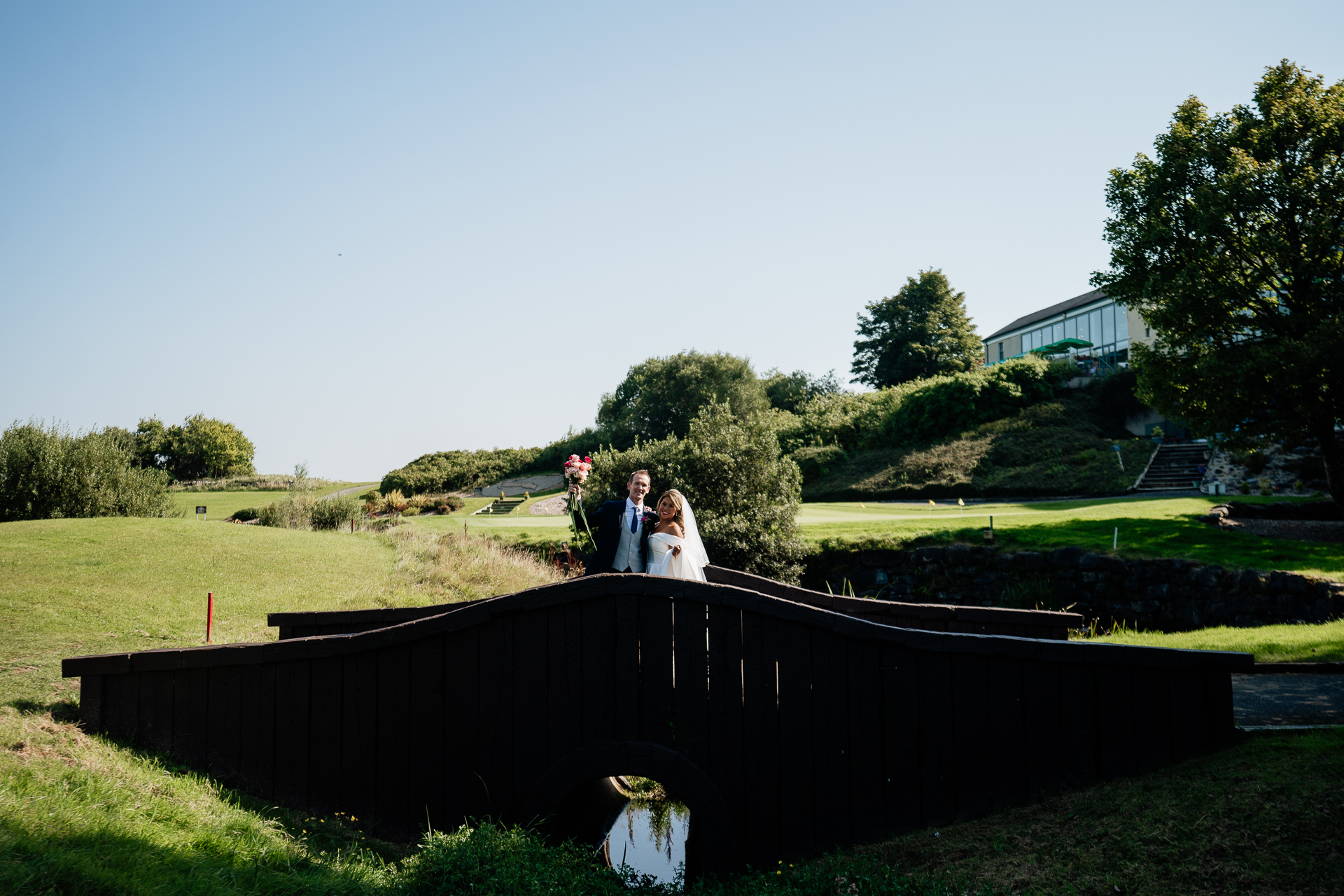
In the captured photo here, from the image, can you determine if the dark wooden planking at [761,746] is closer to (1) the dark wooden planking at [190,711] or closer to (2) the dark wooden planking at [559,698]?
(2) the dark wooden planking at [559,698]

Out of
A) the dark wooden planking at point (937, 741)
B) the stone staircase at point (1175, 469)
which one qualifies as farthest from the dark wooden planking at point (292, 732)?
the stone staircase at point (1175, 469)

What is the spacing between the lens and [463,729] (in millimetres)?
5949

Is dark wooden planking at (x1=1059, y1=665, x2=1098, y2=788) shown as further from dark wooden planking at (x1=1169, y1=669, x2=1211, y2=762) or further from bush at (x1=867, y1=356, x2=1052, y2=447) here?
bush at (x1=867, y1=356, x2=1052, y2=447)

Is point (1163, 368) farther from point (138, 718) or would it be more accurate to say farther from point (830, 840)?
point (138, 718)

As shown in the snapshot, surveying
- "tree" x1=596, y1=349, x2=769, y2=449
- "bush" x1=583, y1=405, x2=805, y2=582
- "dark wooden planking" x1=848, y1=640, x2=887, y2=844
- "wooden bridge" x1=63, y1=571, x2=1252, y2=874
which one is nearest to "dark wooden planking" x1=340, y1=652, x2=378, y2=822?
"wooden bridge" x1=63, y1=571, x2=1252, y2=874

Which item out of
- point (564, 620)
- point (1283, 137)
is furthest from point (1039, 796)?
point (1283, 137)

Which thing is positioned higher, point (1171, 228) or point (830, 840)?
point (1171, 228)

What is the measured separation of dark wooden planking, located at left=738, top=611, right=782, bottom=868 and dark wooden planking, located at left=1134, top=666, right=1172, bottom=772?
7.54 feet

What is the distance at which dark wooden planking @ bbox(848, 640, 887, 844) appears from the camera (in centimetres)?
538

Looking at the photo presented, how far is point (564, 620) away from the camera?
586cm

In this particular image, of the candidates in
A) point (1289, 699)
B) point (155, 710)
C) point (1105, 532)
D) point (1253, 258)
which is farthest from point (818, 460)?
point (155, 710)

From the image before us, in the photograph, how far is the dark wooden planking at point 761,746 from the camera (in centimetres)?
554

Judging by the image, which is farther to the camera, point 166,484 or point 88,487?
point 166,484

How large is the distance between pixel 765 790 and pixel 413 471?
152 feet
